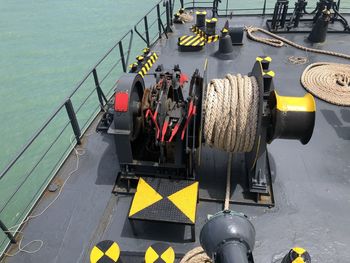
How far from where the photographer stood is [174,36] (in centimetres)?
935

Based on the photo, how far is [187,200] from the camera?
3.77 m

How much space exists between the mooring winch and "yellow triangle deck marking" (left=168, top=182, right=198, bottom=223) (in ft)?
0.97

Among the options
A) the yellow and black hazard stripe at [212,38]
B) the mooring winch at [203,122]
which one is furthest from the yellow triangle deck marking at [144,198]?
the yellow and black hazard stripe at [212,38]

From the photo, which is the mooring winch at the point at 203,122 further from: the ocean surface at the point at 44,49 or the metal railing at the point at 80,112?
the ocean surface at the point at 44,49

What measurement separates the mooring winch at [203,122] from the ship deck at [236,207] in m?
0.43

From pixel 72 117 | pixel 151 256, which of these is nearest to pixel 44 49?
pixel 72 117

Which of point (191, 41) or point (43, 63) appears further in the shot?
point (43, 63)

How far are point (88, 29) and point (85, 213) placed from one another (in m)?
15.7

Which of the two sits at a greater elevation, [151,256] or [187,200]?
[151,256]

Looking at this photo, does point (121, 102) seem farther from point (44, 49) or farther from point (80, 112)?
point (44, 49)

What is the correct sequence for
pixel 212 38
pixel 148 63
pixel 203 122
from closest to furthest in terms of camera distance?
1. pixel 203 122
2. pixel 148 63
3. pixel 212 38

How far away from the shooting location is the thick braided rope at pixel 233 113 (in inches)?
145

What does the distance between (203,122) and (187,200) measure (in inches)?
40.9

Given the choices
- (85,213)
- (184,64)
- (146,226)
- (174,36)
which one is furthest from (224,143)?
(174,36)
